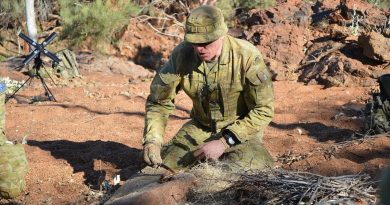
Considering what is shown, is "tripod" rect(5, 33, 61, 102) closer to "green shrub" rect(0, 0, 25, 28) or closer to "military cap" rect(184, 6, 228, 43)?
"military cap" rect(184, 6, 228, 43)

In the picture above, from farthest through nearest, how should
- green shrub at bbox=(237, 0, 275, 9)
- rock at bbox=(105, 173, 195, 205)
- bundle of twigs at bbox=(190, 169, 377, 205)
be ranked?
green shrub at bbox=(237, 0, 275, 9) → rock at bbox=(105, 173, 195, 205) → bundle of twigs at bbox=(190, 169, 377, 205)

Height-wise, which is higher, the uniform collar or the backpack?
the uniform collar

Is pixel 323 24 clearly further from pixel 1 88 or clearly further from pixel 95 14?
pixel 1 88

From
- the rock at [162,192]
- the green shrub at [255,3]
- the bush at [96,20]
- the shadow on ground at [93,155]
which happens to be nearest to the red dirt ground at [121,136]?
the shadow on ground at [93,155]

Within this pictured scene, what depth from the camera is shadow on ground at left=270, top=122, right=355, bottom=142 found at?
5.15 meters

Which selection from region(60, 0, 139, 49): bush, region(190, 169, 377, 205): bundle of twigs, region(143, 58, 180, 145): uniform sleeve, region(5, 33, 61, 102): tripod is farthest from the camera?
region(60, 0, 139, 49): bush

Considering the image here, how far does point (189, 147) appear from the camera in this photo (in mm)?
3896

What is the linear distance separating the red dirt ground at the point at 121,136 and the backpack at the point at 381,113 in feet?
0.80

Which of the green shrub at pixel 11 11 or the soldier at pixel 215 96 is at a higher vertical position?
the soldier at pixel 215 96

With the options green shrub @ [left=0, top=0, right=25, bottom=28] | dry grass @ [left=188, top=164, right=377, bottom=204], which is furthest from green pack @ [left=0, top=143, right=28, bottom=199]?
green shrub @ [left=0, top=0, right=25, bottom=28]

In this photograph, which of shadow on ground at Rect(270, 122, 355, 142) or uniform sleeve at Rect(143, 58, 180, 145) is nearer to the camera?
uniform sleeve at Rect(143, 58, 180, 145)

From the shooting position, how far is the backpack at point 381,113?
16.1 feet

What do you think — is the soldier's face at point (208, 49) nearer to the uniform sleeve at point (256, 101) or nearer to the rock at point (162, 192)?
the uniform sleeve at point (256, 101)

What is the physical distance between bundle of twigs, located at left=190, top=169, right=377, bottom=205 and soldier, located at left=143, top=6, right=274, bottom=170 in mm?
716
